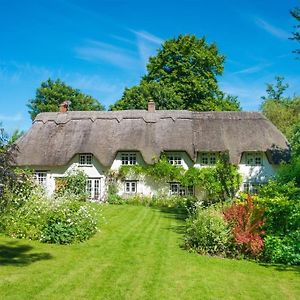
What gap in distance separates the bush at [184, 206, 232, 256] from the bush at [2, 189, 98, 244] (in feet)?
13.6

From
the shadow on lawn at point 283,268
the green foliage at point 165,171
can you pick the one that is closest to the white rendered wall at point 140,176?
the green foliage at point 165,171

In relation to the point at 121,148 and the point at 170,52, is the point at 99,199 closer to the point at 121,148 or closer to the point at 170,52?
the point at 121,148

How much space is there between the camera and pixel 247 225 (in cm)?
1418

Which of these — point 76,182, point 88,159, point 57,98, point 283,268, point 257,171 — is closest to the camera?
point 283,268

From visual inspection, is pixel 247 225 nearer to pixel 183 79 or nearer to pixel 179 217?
pixel 179 217

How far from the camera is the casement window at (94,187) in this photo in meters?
34.3

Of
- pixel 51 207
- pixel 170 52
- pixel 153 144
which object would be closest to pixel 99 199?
pixel 153 144

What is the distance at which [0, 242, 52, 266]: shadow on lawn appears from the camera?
39.5 ft

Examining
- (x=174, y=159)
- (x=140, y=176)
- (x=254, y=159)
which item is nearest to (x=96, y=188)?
(x=140, y=176)

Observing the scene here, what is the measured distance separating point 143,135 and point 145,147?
4.47 ft

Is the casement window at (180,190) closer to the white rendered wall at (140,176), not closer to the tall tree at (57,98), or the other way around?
the white rendered wall at (140,176)

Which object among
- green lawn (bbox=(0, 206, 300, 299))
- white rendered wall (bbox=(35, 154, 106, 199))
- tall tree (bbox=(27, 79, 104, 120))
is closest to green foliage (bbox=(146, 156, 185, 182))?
white rendered wall (bbox=(35, 154, 106, 199))

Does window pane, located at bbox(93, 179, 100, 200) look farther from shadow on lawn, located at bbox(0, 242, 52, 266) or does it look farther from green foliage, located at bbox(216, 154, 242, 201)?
shadow on lawn, located at bbox(0, 242, 52, 266)

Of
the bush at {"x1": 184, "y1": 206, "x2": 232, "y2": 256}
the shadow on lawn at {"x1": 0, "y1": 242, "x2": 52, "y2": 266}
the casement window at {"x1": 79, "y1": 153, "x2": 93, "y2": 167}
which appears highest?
the casement window at {"x1": 79, "y1": 153, "x2": 93, "y2": 167}
